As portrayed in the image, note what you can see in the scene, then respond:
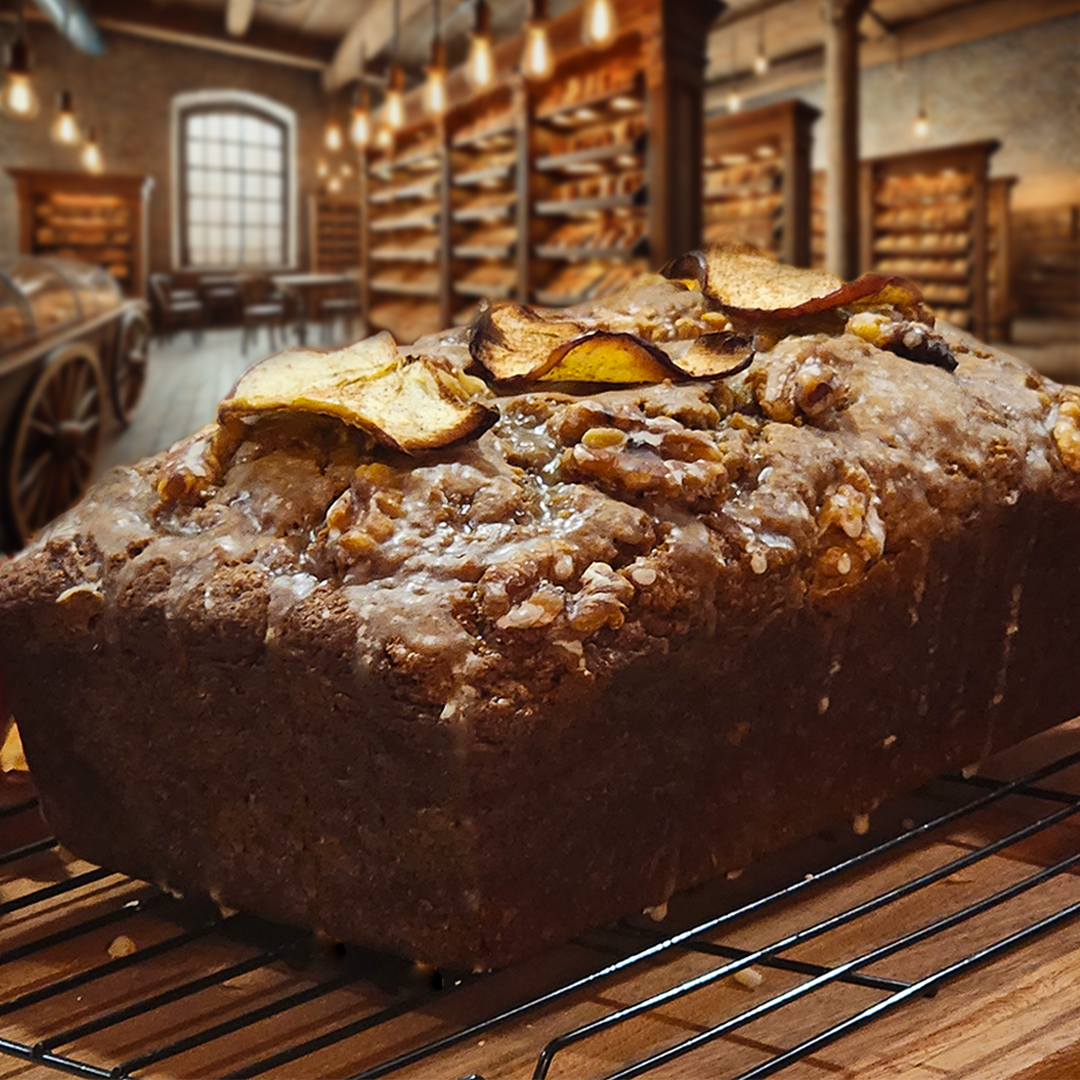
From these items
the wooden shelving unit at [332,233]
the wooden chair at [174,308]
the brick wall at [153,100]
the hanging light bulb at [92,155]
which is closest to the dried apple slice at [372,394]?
the brick wall at [153,100]

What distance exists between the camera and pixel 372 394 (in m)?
1.02

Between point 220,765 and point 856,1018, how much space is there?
585mm

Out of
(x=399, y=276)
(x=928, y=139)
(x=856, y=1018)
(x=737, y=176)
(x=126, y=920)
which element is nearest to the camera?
(x=856, y=1018)

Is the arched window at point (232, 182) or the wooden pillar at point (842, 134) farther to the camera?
the wooden pillar at point (842, 134)

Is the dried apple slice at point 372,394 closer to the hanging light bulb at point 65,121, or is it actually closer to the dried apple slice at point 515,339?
the dried apple slice at point 515,339

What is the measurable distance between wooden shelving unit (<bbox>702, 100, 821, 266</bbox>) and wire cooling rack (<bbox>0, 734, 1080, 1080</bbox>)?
5.49 meters

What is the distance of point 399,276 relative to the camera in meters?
8.88

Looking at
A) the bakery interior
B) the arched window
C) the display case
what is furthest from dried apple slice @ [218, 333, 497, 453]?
the arched window

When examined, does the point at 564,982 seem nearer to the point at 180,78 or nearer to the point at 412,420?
the point at 412,420

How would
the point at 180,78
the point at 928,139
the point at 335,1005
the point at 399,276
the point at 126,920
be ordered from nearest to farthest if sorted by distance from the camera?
the point at 335,1005, the point at 126,920, the point at 180,78, the point at 399,276, the point at 928,139

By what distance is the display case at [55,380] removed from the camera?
4.08m

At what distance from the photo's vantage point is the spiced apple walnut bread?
2.83 ft

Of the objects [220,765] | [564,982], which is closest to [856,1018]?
[564,982]

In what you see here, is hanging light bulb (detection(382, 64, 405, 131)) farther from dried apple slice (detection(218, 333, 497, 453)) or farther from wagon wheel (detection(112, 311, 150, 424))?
dried apple slice (detection(218, 333, 497, 453))
